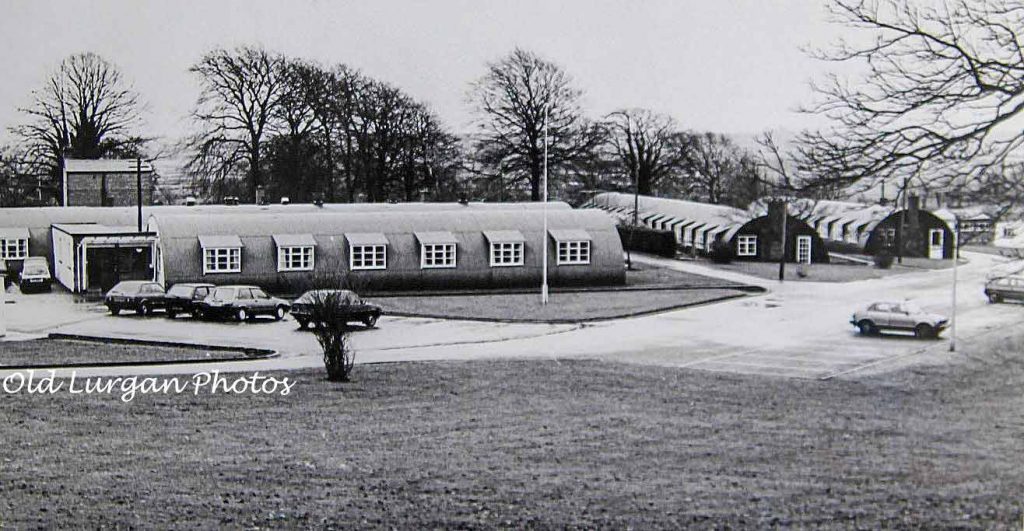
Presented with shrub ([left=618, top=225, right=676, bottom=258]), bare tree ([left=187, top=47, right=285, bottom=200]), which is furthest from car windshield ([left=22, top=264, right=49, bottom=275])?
shrub ([left=618, top=225, right=676, bottom=258])

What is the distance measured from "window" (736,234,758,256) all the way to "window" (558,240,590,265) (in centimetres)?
383

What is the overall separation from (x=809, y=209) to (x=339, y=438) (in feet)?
11.1

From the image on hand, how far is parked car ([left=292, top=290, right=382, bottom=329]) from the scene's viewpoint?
8.52 meters

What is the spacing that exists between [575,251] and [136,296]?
4774 mm

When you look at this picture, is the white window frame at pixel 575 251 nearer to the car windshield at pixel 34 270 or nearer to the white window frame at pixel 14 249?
the car windshield at pixel 34 270

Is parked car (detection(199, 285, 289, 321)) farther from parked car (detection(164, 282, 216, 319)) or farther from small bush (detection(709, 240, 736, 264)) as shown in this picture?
small bush (detection(709, 240, 736, 264))

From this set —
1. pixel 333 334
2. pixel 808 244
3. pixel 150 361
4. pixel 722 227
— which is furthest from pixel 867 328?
pixel 150 361

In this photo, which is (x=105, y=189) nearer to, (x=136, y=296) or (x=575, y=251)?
(x=136, y=296)

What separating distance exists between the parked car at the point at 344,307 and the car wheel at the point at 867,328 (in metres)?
3.85

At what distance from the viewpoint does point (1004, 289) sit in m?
6.85

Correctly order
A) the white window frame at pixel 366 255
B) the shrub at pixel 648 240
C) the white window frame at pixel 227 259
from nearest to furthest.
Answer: the white window frame at pixel 227 259 → the shrub at pixel 648 240 → the white window frame at pixel 366 255

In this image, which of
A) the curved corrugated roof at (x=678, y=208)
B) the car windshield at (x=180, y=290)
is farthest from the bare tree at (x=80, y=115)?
the curved corrugated roof at (x=678, y=208)

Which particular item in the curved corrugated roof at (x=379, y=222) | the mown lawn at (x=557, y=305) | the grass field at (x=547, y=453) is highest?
the curved corrugated roof at (x=379, y=222)

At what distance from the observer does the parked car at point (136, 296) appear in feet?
27.7
